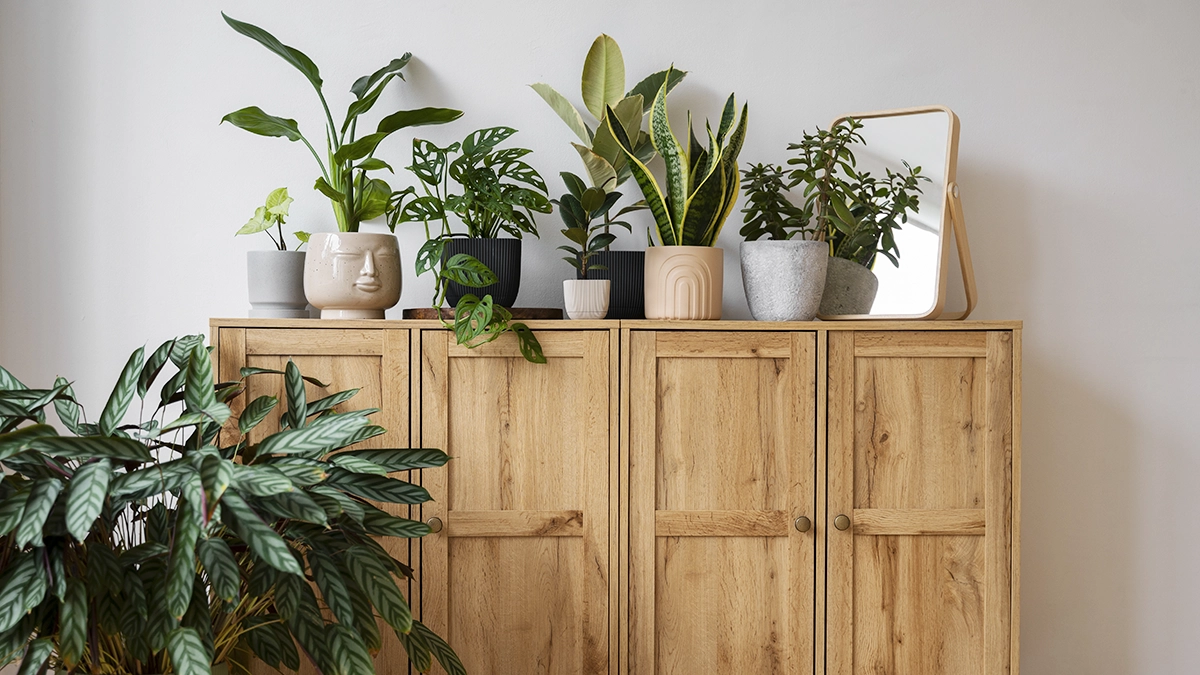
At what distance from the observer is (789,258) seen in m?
1.69

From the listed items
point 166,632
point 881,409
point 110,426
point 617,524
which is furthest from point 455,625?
point 881,409

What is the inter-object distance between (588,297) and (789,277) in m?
0.48

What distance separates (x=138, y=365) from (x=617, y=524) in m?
1.04

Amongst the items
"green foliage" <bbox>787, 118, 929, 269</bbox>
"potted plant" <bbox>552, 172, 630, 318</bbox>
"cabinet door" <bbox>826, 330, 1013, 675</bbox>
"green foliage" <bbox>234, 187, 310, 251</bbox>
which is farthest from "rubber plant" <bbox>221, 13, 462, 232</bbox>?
"cabinet door" <bbox>826, 330, 1013, 675</bbox>

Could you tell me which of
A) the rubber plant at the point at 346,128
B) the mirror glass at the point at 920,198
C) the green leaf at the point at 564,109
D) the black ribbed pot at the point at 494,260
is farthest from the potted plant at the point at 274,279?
the mirror glass at the point at 920,198

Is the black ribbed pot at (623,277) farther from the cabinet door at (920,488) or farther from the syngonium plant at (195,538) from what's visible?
the syngonium plant at (195,538)

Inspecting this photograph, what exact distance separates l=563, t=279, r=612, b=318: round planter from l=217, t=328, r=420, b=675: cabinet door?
401 mm

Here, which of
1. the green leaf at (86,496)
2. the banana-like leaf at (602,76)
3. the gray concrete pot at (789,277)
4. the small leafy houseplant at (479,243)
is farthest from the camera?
the banana-like leaf at (602,76)

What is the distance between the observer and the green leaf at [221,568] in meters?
1.17

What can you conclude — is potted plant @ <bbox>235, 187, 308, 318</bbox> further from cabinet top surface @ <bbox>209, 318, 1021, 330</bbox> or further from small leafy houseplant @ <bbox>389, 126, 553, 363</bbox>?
small leafy houseplant @ <bbox>389, 126, 553, 363</bbox>

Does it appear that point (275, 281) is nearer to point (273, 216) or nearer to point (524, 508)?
point (273, 216)

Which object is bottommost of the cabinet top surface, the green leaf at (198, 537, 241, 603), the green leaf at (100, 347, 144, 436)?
the green leaf at (198, 537, 241, 603)

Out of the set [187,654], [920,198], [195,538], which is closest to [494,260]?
[195,538]

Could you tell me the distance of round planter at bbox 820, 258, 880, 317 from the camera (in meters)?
1.80
